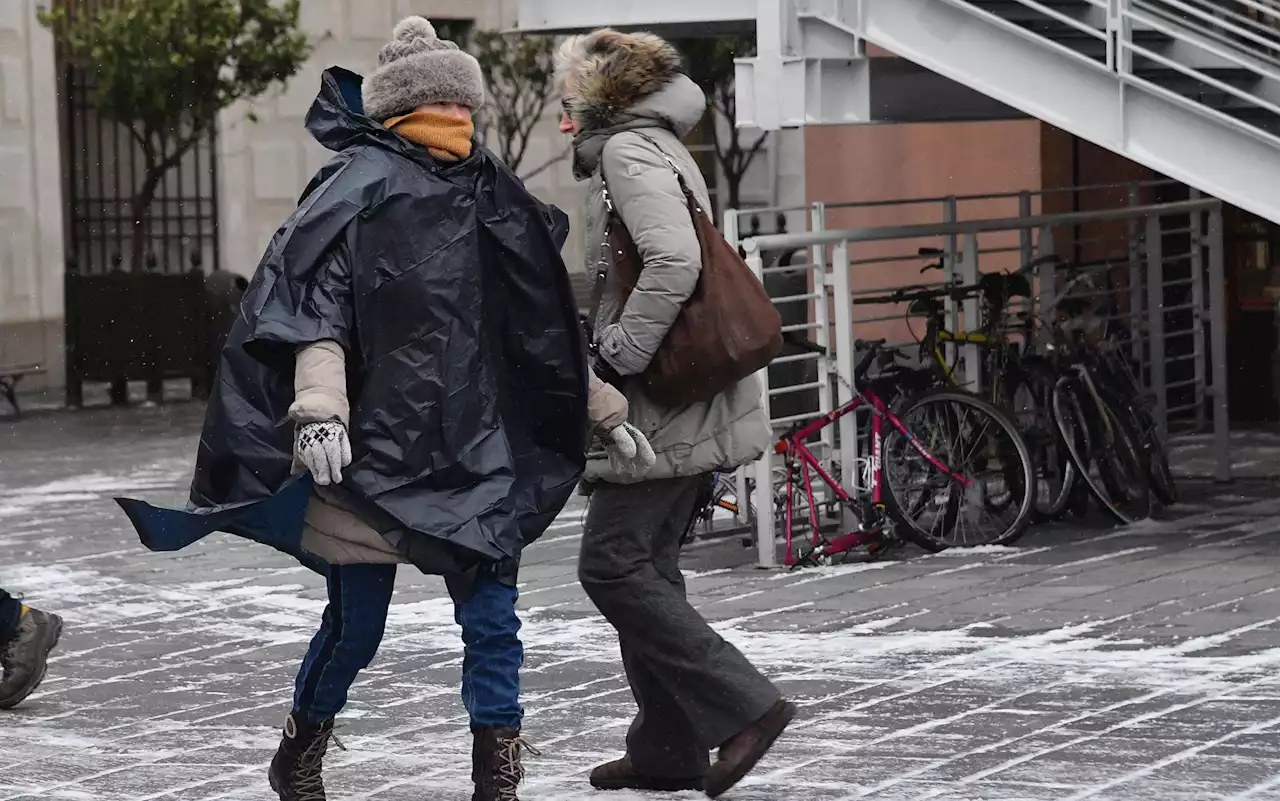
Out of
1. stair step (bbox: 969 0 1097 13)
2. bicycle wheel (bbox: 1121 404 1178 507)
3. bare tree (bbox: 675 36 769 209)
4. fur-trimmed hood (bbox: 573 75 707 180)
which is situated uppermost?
bare tree (bbox: 675 36 769 209)

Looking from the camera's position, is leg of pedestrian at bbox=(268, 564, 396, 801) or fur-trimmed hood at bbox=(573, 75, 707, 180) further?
fur-trimmed hood at bbox=(573, 75, 707, 180)

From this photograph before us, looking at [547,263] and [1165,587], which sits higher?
[547,263]

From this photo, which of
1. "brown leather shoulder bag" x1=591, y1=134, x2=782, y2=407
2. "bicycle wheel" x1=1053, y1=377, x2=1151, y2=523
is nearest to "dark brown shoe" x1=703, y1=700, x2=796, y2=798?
"brown leather shoulder bag" x1=591, y1=134, x2=782, y2=407

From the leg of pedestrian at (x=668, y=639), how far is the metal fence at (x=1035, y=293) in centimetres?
393

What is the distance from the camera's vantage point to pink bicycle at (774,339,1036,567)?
1011 centimetres

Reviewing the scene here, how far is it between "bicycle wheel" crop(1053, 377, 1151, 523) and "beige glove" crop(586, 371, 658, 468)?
5.28 meters

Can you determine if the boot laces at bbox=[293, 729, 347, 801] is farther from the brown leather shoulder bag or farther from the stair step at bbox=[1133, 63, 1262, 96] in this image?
the stair step at bbox=[1133, 63, 1262, 96]

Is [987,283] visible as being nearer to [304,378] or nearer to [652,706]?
[652,706]

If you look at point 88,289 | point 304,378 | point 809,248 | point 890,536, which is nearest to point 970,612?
point 890,536

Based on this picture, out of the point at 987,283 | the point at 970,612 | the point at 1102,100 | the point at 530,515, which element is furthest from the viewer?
the point at 987,283

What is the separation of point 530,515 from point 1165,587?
4199 millimetres

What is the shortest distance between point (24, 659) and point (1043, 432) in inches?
204

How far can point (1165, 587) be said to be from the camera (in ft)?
29.7

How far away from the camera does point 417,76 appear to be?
5.52 metres
